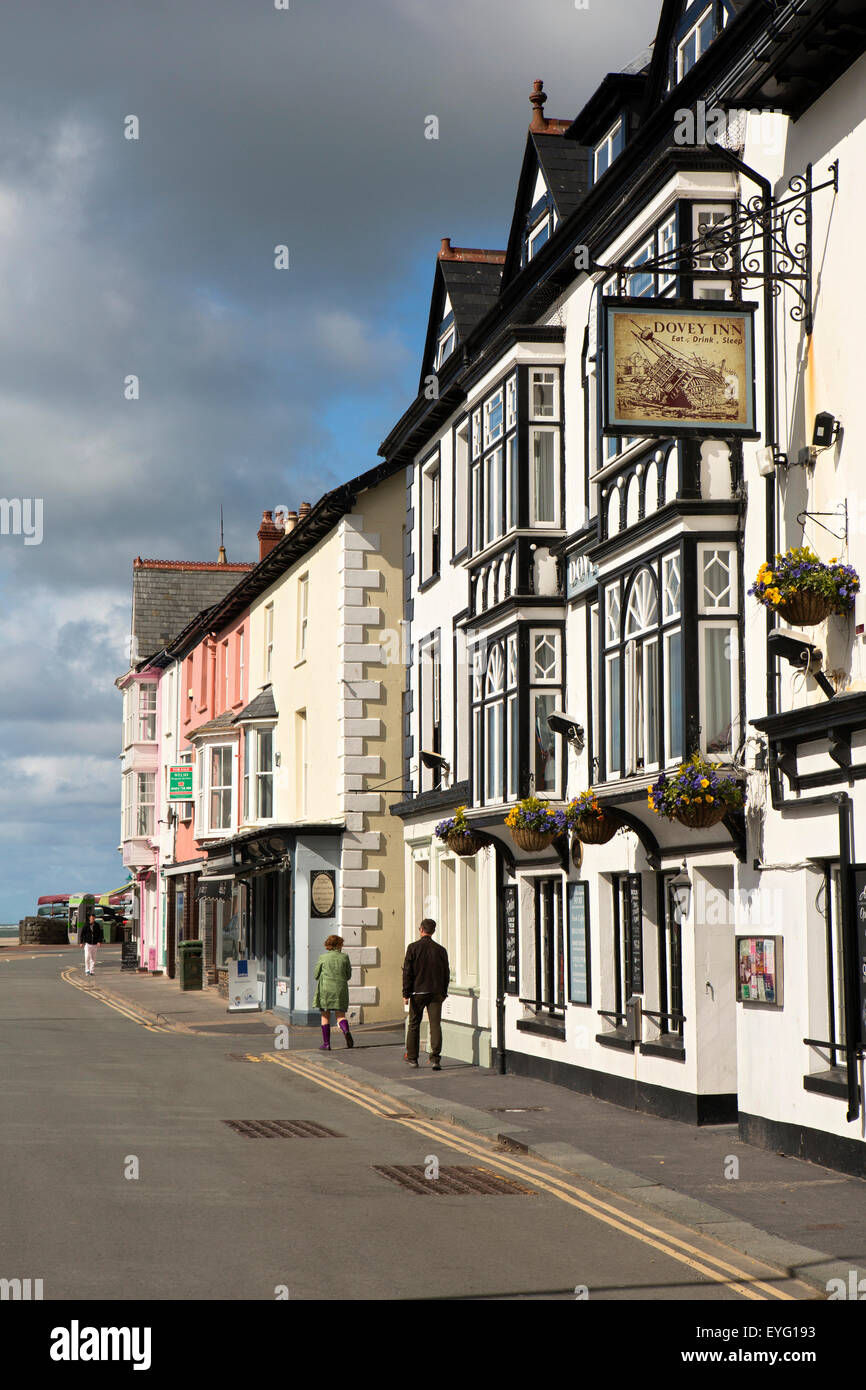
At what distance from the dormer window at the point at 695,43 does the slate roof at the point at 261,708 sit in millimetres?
20426

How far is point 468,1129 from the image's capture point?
15664mm

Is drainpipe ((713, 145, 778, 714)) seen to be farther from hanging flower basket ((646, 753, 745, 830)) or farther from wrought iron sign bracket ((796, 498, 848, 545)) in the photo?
wrought iron sign bracket ((796, 498, 848, 545))

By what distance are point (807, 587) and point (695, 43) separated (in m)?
7.37

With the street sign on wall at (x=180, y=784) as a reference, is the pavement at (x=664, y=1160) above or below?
below

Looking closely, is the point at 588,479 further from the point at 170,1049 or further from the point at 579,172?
the point at 170,1049

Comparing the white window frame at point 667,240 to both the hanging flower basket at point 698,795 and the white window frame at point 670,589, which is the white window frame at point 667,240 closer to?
the white window frame at point 670,589

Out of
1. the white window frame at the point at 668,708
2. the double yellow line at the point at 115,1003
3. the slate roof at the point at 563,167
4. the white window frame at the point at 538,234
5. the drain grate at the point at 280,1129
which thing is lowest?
the double yellow line at the point at 115,1003

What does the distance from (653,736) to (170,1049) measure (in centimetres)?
1198

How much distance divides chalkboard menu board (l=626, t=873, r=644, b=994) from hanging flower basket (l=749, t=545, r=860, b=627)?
211 inches

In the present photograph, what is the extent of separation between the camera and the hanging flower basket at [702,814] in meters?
13.8

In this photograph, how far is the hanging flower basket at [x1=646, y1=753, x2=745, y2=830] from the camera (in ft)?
45.2

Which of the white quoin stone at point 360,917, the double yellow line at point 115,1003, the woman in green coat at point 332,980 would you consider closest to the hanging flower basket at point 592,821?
the woman in green coat at point 332,980

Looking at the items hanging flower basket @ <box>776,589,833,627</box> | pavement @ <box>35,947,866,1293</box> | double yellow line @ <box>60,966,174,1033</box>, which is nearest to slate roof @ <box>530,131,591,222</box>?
hanging flower basket @ <box>776,589,833,627</box>

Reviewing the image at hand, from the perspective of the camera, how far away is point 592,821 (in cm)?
1623
